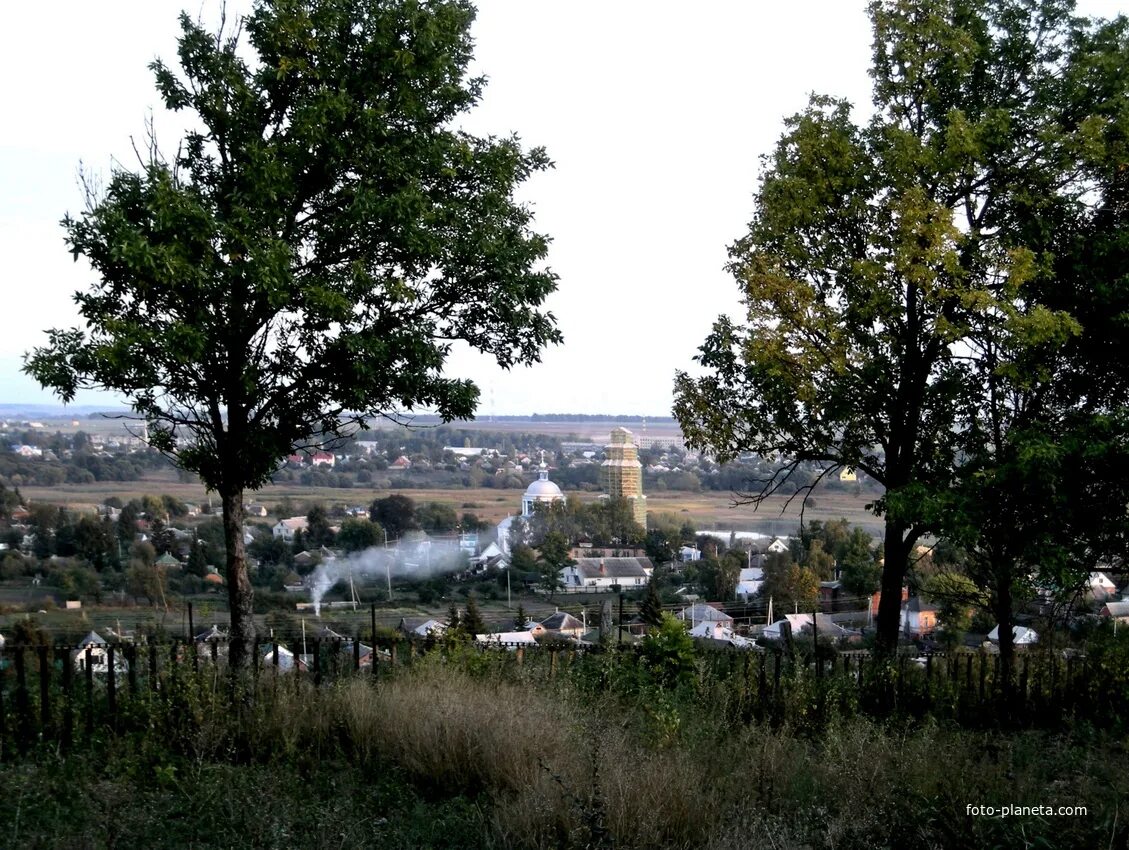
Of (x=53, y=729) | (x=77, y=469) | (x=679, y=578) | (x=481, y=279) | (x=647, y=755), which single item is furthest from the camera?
(x=77, y=469)

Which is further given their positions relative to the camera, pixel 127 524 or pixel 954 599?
pixel 127 524

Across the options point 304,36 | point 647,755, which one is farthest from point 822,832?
point 304,36

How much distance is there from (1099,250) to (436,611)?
15929 millimetres

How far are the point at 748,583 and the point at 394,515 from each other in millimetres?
11096

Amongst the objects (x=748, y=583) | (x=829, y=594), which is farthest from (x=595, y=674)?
(x=748, y=583)

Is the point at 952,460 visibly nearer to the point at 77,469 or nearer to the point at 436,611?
the point at 436,611

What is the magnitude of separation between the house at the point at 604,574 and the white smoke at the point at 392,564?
333 centimetres

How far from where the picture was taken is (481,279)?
867cm

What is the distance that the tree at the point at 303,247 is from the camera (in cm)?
741

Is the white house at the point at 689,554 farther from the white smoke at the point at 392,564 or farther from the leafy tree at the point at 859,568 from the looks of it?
the white smoke at the point at 392,564

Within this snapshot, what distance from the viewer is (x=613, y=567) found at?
2614 cm

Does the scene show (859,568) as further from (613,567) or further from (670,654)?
(670,654)

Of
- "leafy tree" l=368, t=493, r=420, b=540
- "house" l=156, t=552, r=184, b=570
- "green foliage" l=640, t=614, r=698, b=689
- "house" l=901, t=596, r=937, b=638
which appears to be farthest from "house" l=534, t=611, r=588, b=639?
"green foliage" l=640, t=614, r=698, b=689

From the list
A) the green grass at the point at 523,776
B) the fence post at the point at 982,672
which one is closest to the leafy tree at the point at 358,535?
the green grass at the point at 523,776
